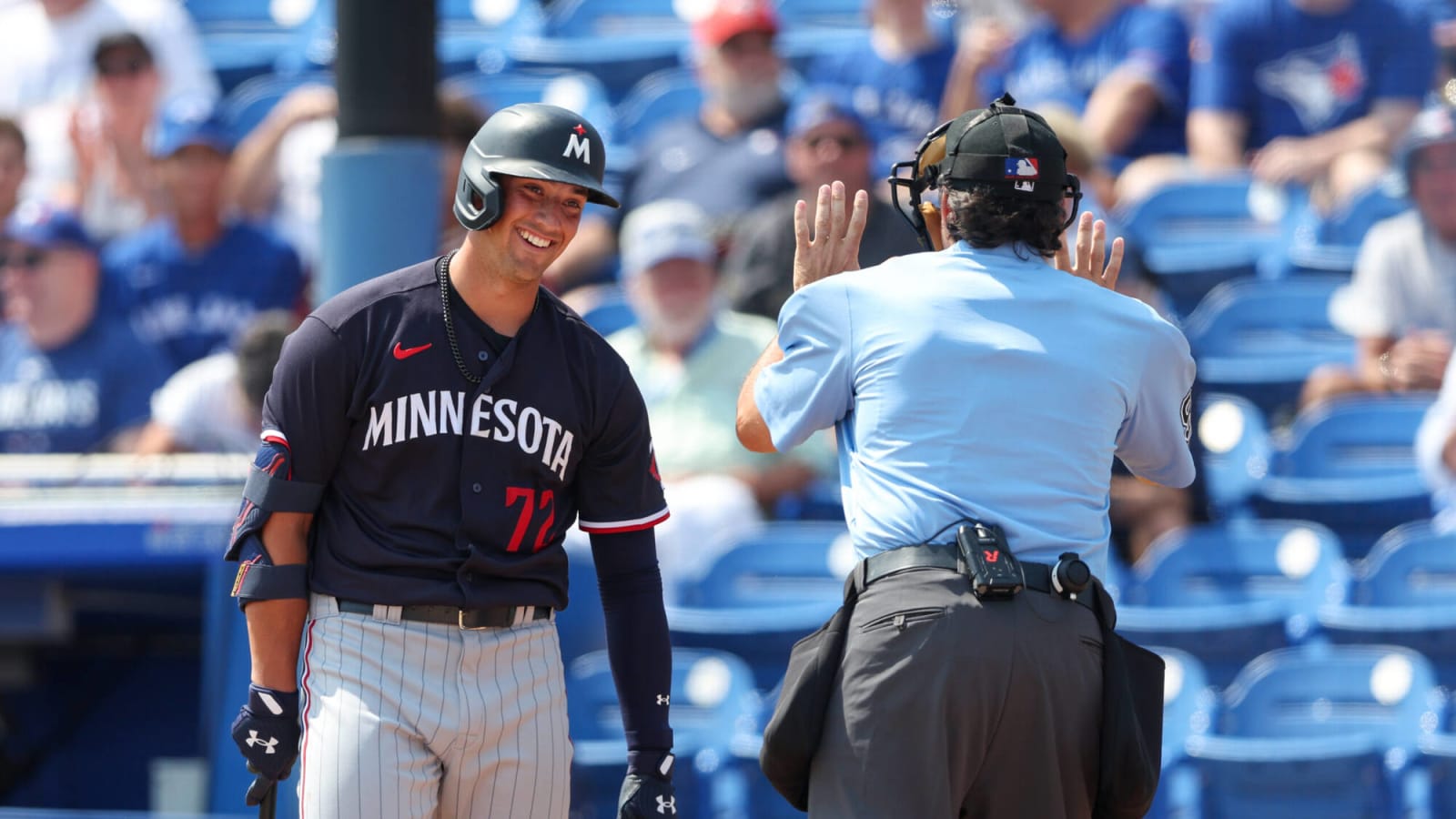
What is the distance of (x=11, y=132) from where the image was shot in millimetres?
7641

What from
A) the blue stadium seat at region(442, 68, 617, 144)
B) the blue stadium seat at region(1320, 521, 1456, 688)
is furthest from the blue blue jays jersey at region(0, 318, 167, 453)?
the blue stadium seat at region(1320, 521, 1456, 688)

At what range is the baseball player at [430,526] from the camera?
8.71 feet

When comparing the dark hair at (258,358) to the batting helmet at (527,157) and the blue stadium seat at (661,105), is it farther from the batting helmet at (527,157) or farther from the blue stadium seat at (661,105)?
the batting helmet at (527,157)

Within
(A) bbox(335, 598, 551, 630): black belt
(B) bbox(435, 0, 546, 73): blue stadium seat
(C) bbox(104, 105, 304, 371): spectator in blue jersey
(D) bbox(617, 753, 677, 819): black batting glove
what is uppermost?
(B) bbox(435, 0, 546, 73): blue stadium seat

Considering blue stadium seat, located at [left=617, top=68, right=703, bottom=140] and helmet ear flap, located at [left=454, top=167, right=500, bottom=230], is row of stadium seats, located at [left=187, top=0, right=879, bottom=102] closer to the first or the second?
blue stadium seat, located at [left=617, top=68, right=703, bottom=140]

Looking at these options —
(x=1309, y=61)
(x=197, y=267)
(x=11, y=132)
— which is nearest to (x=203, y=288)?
(x=197, y=267)

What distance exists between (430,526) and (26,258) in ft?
15.2

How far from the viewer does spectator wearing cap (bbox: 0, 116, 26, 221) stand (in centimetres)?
755

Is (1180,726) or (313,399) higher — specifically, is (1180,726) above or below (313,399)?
below

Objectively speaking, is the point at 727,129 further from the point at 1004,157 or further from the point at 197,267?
the point at 1004,157

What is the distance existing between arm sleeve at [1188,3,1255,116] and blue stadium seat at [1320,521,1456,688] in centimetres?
211

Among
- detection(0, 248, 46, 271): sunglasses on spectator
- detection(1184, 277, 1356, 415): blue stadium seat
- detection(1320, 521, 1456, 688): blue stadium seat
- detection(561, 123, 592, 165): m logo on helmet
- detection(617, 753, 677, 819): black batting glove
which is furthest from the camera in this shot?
detection(0, 248, 46, 271): sunglasses on spectator

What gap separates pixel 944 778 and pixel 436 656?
2.59 feet

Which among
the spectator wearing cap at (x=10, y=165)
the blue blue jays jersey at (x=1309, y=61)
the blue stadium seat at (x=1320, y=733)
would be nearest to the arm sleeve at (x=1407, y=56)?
the blue blue jays jersey at (x=1309, y=61)
